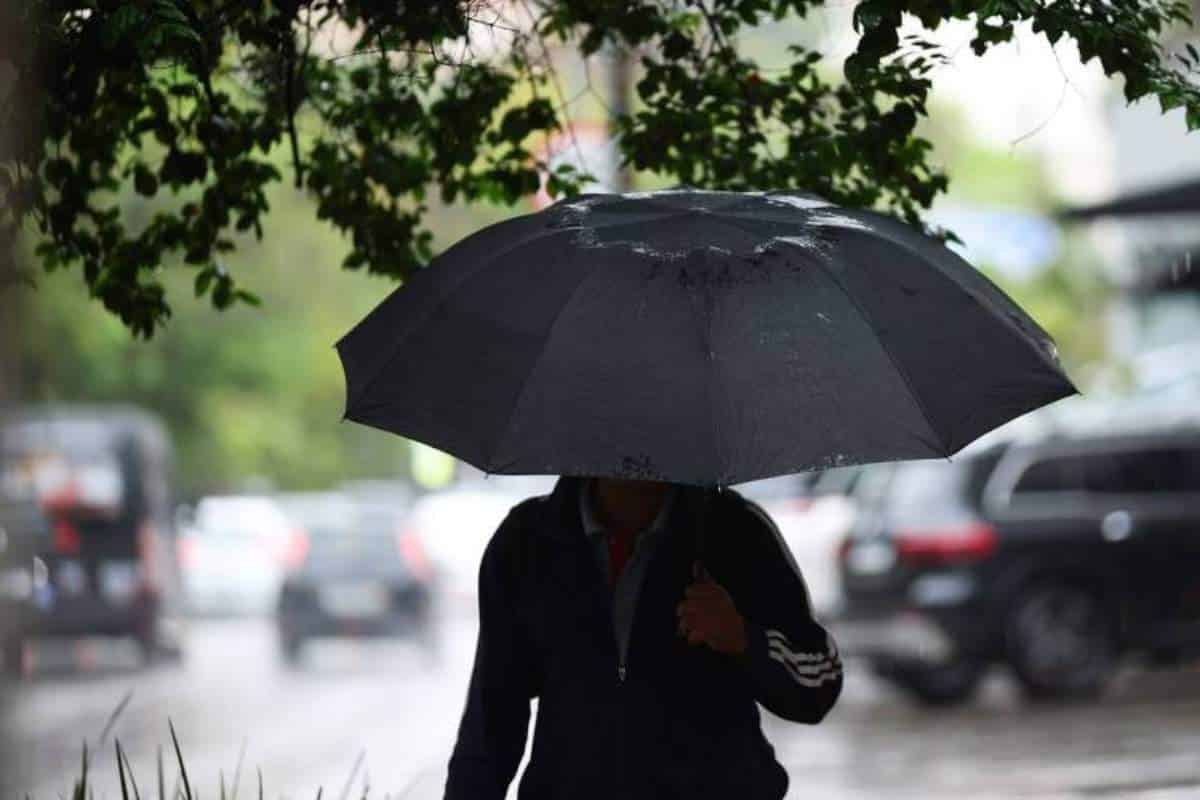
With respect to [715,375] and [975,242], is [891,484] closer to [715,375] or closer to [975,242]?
[715,375]

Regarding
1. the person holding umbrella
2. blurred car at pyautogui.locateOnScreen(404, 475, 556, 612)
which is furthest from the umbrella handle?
blurred car at pyautogui.locateOnScreen(404, 475, 556, 612)

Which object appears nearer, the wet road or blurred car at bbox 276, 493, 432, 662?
the wet road

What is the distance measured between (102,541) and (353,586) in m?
3.19

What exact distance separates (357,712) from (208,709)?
4.47ft

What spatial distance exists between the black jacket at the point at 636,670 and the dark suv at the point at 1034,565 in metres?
12.9

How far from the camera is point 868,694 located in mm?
19672

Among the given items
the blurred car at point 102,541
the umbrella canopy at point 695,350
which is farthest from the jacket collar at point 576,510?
the blurred car at point 102,541

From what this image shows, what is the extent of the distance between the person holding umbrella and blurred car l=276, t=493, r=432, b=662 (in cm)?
2130

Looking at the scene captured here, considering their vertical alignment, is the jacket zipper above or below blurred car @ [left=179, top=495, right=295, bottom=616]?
above

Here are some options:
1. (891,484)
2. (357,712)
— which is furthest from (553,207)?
(357,712)

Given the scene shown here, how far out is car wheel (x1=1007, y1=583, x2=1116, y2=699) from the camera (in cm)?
1742

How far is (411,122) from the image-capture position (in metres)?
6.59

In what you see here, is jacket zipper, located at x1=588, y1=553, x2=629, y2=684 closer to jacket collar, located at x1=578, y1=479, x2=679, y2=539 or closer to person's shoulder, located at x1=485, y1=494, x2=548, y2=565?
jacket collar, located at x1=578, y1=479, x2=679, y2=539

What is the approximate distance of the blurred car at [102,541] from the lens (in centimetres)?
2347
